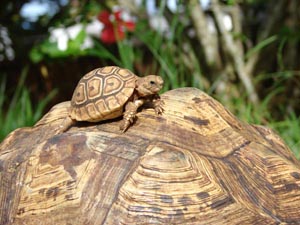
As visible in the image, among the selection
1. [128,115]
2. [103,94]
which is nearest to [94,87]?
[103,94]

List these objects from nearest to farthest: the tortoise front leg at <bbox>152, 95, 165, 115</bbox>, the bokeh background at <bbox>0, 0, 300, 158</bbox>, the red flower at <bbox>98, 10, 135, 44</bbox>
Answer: the tortoise front leg at <bbox>152, 95, 165, 115</bbox>
the bokeh background at <bbox>0, 0, 300, 158</bbox>
the red flower at <bbox>98, 10, 135, 44</bbox>

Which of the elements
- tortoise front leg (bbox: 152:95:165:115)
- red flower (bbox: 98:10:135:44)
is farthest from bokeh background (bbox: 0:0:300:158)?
tortoise front leg (bbox: 152:95:165:115)

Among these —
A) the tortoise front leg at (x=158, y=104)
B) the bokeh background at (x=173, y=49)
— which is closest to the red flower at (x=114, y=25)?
the bokeh background at (x=173, y=49)

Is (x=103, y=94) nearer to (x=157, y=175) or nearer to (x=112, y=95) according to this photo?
(x=112, y=95)

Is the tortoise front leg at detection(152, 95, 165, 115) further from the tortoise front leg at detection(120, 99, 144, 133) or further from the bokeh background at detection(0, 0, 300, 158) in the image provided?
the bokeh background at detection(0, 0, 300, 158)

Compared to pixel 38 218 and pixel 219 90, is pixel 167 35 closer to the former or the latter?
pixel 219 90
